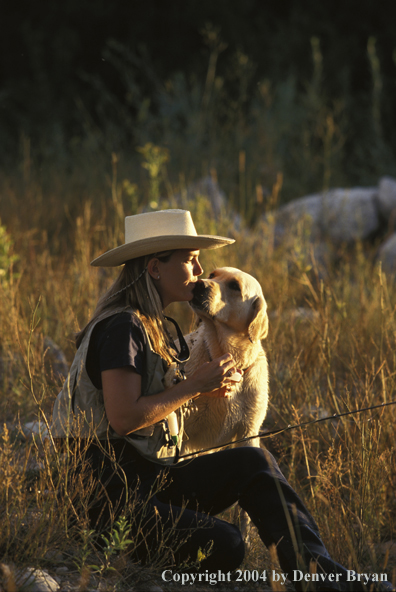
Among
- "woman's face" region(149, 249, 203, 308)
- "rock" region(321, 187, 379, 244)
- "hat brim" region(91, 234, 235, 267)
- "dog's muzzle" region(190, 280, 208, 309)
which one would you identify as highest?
"rock" region(321, 187, 379, 244)

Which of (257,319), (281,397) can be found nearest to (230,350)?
(257,319)

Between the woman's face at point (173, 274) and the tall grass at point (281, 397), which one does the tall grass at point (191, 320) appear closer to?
the tall grass at point (281, 397)

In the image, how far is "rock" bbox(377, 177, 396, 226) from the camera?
330 inches

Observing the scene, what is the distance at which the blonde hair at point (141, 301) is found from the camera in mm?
2656

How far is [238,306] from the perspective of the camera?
3197 mm

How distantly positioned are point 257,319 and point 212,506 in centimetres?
97

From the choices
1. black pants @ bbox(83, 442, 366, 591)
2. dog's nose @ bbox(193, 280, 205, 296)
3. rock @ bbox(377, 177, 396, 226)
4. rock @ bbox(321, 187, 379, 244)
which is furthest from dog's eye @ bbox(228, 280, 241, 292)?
rock @ bbox(377, 177, 396, 226)

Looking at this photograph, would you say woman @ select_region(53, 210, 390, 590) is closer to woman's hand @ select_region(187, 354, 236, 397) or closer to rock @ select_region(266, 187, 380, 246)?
woman's hand @ select_region(187, 354, 236, 397)

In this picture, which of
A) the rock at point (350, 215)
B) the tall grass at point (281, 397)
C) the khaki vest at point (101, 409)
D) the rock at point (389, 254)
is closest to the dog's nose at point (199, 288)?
the khaki vest at point (101, 409)

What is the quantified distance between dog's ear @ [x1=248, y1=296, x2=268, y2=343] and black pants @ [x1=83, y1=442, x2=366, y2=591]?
0.73 metres

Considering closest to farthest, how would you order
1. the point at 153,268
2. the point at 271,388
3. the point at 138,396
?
the point at 138,396 < the point at 153,268 < the point at 271,388

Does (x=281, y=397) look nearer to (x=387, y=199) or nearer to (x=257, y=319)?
(x=257, y=319)

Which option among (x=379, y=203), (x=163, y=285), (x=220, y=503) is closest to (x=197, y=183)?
(x=379, y=203)

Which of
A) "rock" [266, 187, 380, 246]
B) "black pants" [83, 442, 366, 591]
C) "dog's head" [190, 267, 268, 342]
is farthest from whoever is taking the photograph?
"rock" [266, 187, 380, 246]
